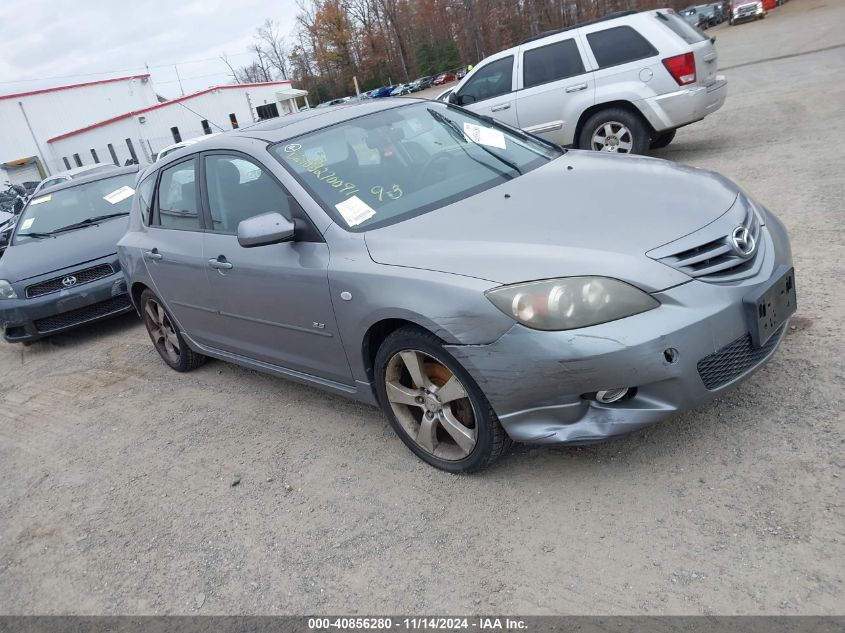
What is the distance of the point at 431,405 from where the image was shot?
10.3ft

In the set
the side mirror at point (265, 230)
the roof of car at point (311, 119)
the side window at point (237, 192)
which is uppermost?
the roof of car at point (311, 119)

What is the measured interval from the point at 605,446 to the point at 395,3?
265ft

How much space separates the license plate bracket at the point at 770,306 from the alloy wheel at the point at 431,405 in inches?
47.0

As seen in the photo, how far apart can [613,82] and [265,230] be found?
19.5ft

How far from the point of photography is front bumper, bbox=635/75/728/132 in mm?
7586

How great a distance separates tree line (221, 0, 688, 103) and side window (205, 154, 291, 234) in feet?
199

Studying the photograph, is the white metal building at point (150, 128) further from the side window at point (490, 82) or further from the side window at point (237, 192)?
the side window at point (237, 192)

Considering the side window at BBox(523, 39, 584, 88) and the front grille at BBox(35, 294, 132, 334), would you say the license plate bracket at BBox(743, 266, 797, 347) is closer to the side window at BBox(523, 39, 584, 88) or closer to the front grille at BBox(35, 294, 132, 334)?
the side window at BBox(523, 39, 584, 88)

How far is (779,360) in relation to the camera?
3447mm

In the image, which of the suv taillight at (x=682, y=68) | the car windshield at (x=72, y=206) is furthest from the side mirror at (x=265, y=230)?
the suv taillight at (x=682, y=68)

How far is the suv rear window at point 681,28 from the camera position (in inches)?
309

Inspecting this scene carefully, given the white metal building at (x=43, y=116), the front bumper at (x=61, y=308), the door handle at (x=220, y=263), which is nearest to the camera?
the door handle at (x=220, y=263)

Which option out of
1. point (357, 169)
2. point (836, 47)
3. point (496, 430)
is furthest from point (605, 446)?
point (836, 47)

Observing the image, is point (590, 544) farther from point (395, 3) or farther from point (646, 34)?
point (395, 3)
